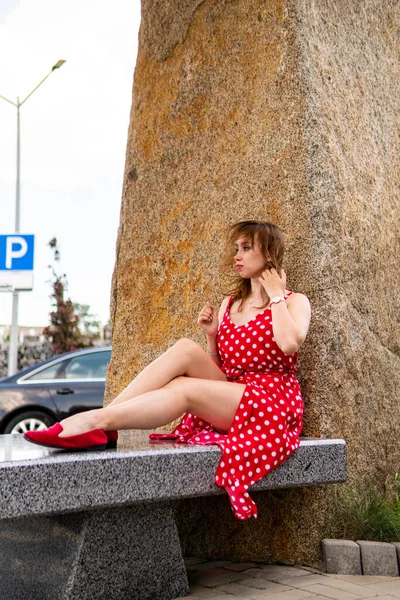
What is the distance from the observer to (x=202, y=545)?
440 cm

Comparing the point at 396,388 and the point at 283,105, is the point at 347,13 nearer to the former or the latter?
the point at 283,105

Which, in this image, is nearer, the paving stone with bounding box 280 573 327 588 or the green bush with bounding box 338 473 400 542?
the paving stone with bounding box 280 573 327 588

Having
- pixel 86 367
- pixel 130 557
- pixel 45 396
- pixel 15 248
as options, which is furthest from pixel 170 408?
pixel 15 248

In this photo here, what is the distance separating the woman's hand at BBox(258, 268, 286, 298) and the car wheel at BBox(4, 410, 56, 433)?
603 centimetres

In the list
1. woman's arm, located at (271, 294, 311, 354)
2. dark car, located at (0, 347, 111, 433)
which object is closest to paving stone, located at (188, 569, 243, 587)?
woman's arm, located at (271, 294, 311, 354)

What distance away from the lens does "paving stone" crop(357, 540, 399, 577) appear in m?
3.87

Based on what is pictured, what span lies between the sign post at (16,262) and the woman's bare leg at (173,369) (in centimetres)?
819

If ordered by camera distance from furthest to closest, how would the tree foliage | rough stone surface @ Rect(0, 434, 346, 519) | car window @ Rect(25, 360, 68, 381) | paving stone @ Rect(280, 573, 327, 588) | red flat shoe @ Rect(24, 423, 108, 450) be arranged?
the tree foliage, car window @ Rect(25, 360, 68, 381), paving stone @ Rect(280, 573, 327, 588), red flat shoe @ Rect(24, 423, 108, 450), rough stone surface @ Rect(0, 434, 346, 519)

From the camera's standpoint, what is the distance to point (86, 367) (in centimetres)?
991

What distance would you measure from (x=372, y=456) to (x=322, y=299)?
86 centimetres

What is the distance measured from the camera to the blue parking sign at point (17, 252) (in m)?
12.0

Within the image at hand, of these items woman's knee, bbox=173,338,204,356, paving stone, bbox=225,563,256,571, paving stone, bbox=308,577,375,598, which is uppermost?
woman's knee, bbox=173,338,204,356

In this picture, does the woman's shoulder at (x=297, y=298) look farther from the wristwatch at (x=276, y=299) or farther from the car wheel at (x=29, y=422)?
the car wheel at (x=29, y=422)

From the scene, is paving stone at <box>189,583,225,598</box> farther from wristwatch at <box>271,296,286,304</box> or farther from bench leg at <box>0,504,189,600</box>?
wristwatch at <box>271,296,286,304</box>
